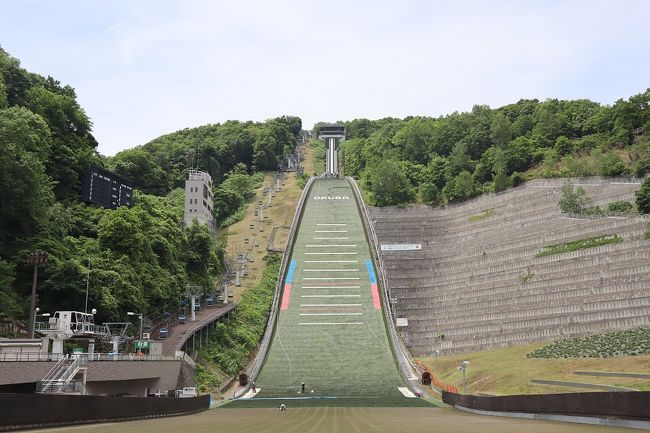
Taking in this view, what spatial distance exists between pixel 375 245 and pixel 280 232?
16232mm

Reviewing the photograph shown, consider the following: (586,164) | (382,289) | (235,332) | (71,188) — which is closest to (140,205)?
(71,188)

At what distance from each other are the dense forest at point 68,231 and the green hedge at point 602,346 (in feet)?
93.6

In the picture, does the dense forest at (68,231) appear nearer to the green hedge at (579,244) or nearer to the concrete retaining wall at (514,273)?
the concrete retaining wall at (514,273)

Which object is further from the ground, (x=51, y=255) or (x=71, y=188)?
(x=71, y=188)

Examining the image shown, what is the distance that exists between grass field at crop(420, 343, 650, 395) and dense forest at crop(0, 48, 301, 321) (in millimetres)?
23146

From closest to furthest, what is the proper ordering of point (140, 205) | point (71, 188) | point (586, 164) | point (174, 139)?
point (71, 188)
point (140, 205)
point (586, 164)
point (174, 139)

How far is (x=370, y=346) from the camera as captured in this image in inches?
1992

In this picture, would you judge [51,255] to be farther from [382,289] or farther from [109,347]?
[382,289]

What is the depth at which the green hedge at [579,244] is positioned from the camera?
50281 mm

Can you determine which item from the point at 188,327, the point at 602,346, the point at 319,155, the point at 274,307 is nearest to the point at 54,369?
the point at 188,327

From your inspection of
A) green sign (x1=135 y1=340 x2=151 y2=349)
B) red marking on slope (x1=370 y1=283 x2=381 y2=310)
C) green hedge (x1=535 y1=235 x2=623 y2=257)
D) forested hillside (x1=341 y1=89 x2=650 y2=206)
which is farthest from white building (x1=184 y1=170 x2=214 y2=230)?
green hedge (x1=535 y1=235 x2=623 y2=257)

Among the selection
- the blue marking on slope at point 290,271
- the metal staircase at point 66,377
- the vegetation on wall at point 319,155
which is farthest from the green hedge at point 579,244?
the vegetation on wall at point 319,155

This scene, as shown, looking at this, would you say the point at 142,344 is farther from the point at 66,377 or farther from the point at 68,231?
the point at 68,231

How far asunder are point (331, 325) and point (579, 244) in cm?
2195
